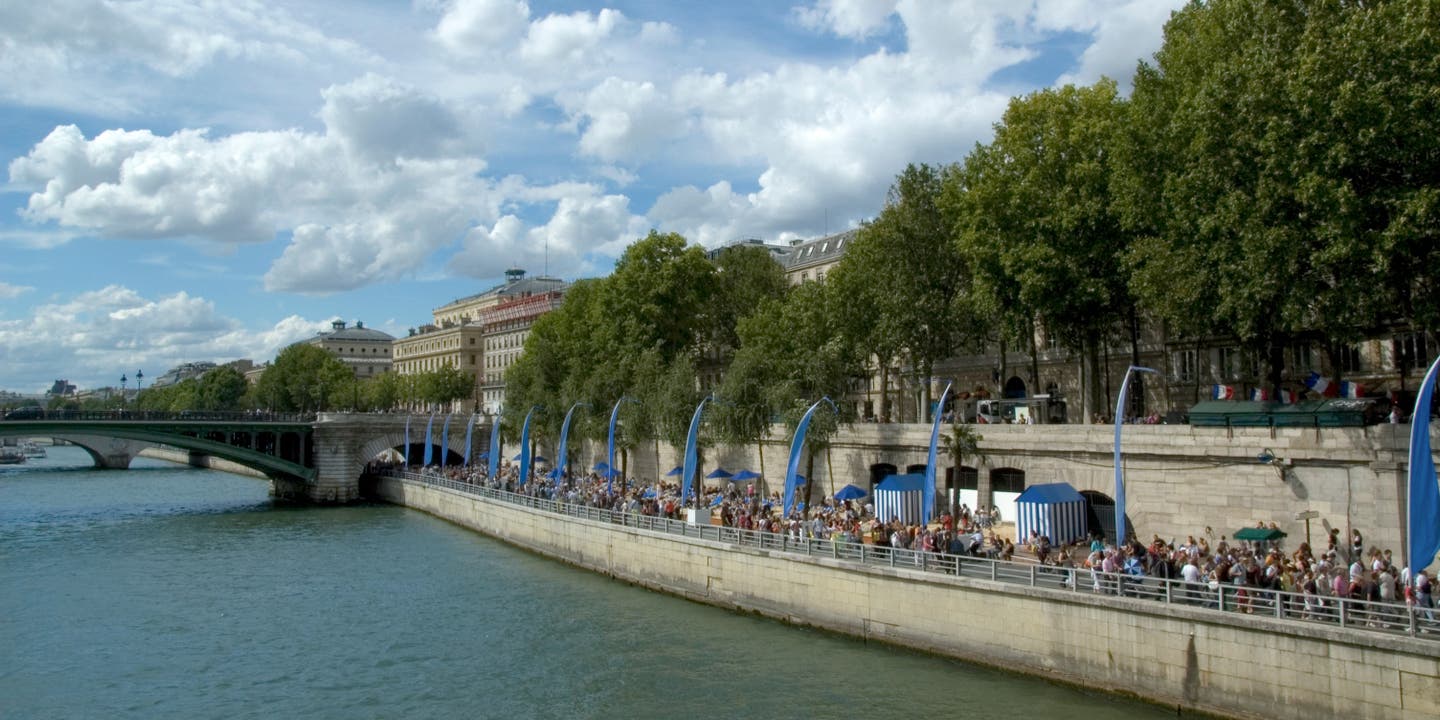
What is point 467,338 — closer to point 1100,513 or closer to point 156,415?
point 156,415

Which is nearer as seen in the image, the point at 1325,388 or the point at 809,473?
the point at 1325,388

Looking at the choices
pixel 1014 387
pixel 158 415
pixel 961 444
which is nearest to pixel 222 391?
pixel 158 415

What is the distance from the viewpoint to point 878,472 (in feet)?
149

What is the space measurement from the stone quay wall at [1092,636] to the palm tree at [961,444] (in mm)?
8366

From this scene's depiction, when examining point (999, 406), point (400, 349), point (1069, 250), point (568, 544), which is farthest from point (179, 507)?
point (400, 349)

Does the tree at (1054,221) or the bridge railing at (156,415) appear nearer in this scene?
the tree at (1054,221)

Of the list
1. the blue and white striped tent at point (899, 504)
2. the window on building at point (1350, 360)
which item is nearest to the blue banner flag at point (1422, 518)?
the blue and white striped tent at point (899, 504)

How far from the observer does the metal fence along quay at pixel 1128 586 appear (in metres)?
19.6

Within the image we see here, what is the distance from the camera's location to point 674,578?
3672cm

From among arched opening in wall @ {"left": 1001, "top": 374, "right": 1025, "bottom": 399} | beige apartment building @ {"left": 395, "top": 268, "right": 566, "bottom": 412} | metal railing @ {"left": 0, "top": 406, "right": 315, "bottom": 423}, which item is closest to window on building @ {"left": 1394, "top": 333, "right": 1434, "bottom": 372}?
arched opening in wall @ {"left": 1001, "top": 374, "right": 1025, "bottom": 399}

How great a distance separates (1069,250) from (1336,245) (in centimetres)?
1234

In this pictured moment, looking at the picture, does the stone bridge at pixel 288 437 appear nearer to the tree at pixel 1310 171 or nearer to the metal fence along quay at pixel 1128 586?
the metal fence along quay at pixel 1128 586

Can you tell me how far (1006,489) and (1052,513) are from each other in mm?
5283

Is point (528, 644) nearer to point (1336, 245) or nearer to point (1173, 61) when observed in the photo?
point (1336, 245)
